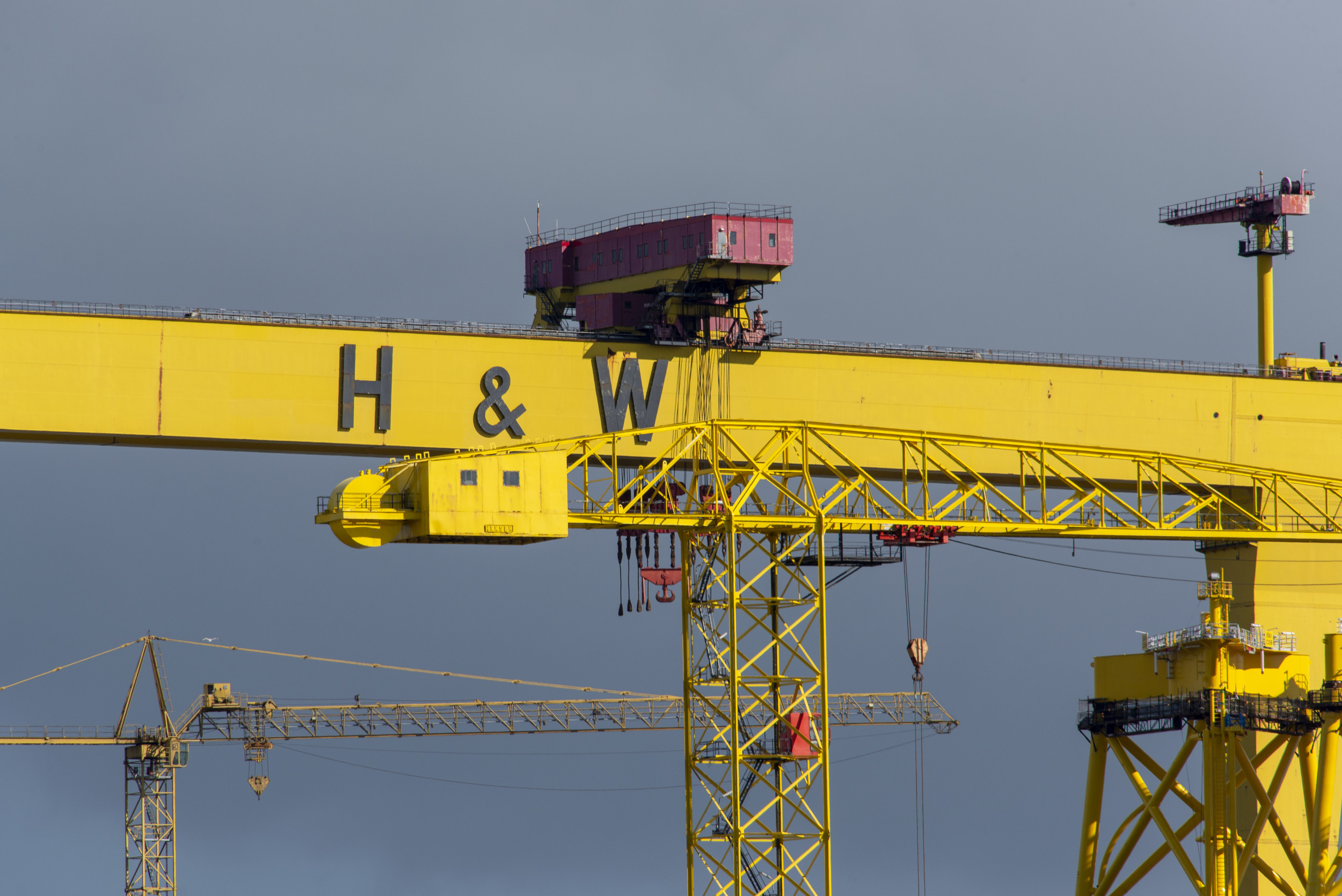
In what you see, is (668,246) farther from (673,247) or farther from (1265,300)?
(1265,300)

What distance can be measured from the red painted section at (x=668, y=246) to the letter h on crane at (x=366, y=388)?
537 inches

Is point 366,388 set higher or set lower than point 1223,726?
higher

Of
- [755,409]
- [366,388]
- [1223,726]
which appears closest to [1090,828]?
[1223,726]

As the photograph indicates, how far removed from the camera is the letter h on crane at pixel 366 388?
243 ft

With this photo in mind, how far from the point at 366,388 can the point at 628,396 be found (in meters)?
9.84

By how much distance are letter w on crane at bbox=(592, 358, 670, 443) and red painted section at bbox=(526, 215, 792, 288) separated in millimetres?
5522

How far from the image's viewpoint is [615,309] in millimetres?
87812

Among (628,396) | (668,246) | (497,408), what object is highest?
(668,246)

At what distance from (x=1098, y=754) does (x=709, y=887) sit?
15.1m

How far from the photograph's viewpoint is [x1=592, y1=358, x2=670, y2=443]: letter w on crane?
78125 mm

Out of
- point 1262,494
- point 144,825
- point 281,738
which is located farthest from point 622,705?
point 1262,494

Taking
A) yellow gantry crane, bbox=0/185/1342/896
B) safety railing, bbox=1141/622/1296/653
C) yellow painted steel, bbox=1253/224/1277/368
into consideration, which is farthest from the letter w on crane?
yellow painted steel, bbox=1253/224/1277/368

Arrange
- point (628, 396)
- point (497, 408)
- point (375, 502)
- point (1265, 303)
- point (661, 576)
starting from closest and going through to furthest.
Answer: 1. point (375, 502)
2. point (497, 408)
3. point (628, 396)
4. point (661, 576)
5. point (1265, 303)

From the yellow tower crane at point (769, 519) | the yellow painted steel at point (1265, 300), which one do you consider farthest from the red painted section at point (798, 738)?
the yellow painted steel at point (1265, 300)
